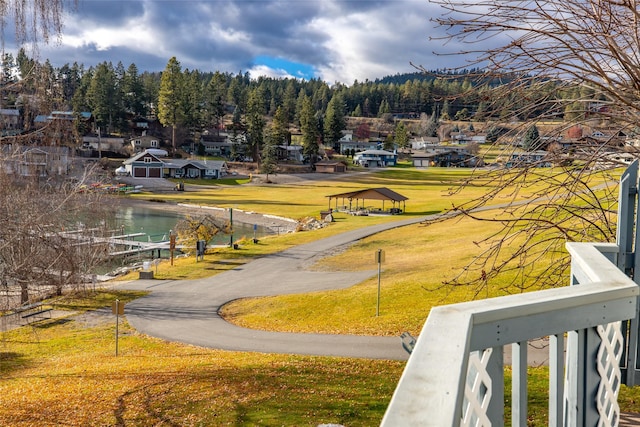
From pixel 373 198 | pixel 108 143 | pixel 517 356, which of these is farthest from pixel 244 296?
pixel 108 143

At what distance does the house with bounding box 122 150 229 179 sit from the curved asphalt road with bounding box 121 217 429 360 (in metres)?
55.8

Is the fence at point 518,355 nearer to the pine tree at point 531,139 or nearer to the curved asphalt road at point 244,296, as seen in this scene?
the pine tree at point 531,139

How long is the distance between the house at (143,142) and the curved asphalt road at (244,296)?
226 ft

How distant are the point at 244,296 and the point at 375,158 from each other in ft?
288

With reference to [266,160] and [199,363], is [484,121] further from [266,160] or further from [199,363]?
[266,160]

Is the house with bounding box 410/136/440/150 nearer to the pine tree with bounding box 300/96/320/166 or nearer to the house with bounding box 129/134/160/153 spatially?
the pine tree with bounding box 300/96/320/166

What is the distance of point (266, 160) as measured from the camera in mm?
85312

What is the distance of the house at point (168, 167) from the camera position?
8338 cm

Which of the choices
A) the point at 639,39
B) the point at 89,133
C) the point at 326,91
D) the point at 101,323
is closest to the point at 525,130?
the point at 639,39

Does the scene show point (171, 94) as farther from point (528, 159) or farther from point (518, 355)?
point (518, 355)

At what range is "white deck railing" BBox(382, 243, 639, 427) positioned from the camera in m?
1.46

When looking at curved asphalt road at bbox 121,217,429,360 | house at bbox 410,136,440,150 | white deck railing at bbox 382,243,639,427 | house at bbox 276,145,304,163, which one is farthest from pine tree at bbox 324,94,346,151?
white deck railing at bbox 382,243,639,427

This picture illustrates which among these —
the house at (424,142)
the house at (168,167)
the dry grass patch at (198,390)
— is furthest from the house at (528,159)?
the house at (424,142)

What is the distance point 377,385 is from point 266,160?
3012 inches
